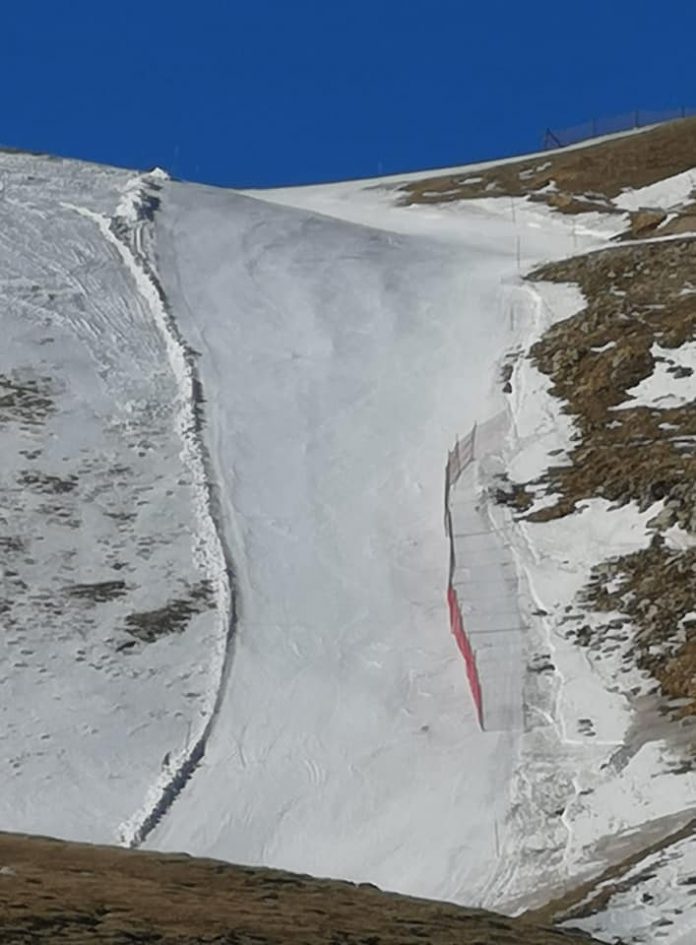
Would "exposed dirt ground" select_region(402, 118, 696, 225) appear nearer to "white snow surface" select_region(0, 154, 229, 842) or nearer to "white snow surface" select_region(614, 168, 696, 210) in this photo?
"white snow surface" select_region(614, 168, 696, 210)

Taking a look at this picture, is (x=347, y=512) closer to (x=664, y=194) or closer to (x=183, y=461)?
(x=183, y=461)

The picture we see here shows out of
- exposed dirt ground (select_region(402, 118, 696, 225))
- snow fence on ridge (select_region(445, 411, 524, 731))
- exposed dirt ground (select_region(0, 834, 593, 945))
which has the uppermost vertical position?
exposed dirt ground (select_region(402, 118, 696, 225))

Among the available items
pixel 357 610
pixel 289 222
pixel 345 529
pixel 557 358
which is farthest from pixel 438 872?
pixel 289 222

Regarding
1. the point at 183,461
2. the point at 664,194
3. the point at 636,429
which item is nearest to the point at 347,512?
the point at 183,461

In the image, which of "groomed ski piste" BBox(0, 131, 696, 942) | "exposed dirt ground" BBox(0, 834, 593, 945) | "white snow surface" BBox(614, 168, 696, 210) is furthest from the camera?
"white snow surface" BBox(614, 168, 696, 210)

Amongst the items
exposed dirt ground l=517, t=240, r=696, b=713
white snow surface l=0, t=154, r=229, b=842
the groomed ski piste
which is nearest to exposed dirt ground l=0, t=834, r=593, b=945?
the groomed ski piste

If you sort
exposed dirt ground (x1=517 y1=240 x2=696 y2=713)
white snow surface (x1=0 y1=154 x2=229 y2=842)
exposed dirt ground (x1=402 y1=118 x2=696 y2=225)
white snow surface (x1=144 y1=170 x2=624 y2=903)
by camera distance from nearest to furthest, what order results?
white snow surface (x1=144 y1=170 x2=624 y2=903)
white snow surface (x1=0 y1=154 x2=229 y2=842)
exposed dirt ground (x1=517 y1=240 x2=696 y2=713)
exposed dirt ground (x1=402 y1=118 x2=696 y2=225)
